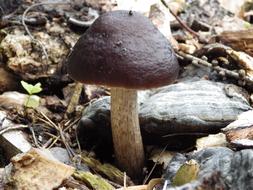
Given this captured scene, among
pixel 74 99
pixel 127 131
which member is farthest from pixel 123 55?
pixel 74 99

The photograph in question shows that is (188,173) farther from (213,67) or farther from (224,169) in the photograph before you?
(213,67)

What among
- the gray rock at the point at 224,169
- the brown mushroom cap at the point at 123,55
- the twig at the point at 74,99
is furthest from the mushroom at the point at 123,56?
the twig at the point at 74,99

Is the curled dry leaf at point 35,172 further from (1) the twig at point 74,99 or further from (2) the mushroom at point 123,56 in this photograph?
(1) the twig at point 74,99

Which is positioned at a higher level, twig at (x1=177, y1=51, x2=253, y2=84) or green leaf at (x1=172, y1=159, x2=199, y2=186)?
green leaf at (x1=172, y1=159, x2=199, y2=186)

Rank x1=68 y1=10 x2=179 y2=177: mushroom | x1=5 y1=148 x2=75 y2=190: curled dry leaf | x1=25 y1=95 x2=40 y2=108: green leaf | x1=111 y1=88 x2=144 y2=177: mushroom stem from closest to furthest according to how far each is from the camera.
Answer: x1=5 y1=148 x2=75 y2=190: curled dry leaf, x1=68 y1=10 x2=179 y2=177: mushroom, x1=111 y1=88 x2=144 y2=177: mushroom stem, x1=25 y1=95 x2=40 y2=108: green leaf

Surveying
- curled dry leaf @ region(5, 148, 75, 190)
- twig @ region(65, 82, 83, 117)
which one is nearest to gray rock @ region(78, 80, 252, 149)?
twig @ region(65, 82, 83, 117)

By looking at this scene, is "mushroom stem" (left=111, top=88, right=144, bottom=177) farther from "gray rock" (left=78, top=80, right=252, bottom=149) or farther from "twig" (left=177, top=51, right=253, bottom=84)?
"twig" (left=177, top=51, right=253, bottom=84)
